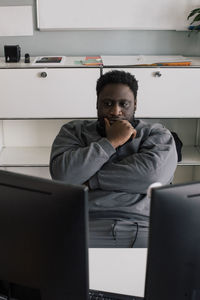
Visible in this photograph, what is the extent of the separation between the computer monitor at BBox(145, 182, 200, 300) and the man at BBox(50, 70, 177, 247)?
0.62 metres

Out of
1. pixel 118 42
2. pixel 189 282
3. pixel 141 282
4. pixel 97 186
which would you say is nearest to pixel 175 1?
pixel 118 42

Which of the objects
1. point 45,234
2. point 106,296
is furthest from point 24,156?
point 45,234

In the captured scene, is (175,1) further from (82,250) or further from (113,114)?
(82,250)

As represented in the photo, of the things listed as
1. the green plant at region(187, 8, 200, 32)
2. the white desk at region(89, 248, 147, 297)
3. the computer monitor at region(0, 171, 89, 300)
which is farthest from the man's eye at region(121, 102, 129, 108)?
the green plant at region(187, 8, 200, 32)

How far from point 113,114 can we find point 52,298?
96cm

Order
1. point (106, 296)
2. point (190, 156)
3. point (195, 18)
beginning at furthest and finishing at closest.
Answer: point (190, 156), point (195, 18), point (106, 296)

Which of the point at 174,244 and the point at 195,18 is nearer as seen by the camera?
the point at 174,244

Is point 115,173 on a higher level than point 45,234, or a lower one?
lower

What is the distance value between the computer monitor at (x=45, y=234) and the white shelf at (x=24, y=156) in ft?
6.28

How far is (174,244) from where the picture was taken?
2.39ft

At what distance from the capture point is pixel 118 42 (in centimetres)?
277

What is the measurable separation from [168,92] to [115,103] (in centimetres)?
99

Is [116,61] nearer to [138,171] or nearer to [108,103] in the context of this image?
[108,103]

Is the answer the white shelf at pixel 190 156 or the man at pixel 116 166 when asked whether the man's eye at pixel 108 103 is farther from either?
the white shelf at pixel 190 156
